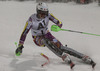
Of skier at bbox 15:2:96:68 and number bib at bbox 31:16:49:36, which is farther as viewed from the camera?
number bib at bbox 31:16:49:36

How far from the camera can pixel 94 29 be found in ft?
22.4

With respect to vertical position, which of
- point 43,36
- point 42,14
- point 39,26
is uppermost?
point 42,14

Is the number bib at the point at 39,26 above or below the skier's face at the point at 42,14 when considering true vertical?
below

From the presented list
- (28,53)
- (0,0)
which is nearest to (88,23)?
(28,53)

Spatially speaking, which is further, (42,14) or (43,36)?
(43,36)

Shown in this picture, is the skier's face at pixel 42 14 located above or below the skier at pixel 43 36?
above

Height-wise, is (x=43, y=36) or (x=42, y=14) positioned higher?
(x=42, y=14)

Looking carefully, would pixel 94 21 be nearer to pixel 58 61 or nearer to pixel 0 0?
pixel 58 61

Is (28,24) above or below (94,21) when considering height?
above

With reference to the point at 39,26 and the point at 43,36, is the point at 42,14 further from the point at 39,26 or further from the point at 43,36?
the point at 43,36

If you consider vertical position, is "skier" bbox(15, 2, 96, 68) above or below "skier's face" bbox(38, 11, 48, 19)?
below

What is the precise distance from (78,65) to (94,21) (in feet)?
16.7

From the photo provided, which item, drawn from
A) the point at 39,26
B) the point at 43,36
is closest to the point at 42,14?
the point at 39,26

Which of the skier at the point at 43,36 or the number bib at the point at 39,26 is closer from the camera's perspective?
the skier at the point at 43,36
